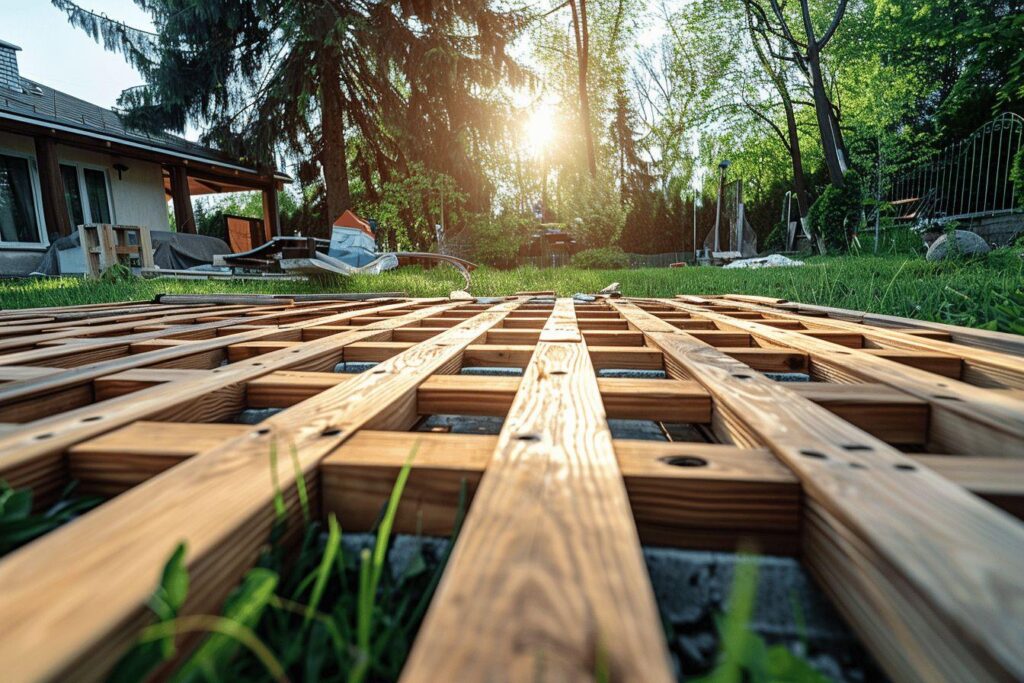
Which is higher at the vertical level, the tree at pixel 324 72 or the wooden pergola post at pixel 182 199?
the tree at pixel 324 72

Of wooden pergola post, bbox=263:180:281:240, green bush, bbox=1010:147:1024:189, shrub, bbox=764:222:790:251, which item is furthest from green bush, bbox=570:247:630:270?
green bush, bbox=1010:147:1024:189

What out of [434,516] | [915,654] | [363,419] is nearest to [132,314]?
[363,419]

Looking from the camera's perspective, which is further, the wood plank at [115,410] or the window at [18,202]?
the window at [18,202]

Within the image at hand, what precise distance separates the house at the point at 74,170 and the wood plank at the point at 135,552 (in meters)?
11.3

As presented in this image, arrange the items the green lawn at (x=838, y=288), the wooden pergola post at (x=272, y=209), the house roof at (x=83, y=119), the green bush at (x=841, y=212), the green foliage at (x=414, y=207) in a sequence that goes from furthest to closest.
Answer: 1. the wooden pergola post at (x=272, y=209)
2. the green foliage at (x=414, y=207)
3. the green bush at (x=841, y=212)
4. the house roof at (x=83, y=119)
5. the green lawn at (x=838, y=288)

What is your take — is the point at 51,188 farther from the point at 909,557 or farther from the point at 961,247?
the point at 961,247

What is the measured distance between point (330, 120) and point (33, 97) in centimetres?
655

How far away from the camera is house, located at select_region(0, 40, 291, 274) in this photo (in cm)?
859

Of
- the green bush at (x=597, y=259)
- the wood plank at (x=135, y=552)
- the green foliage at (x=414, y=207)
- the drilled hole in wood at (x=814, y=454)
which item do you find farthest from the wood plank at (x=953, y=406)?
the green bush at (x=597, y=259)

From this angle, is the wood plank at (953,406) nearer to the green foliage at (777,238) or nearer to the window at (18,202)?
the window at (18,202)

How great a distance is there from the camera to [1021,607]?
34 centimetres

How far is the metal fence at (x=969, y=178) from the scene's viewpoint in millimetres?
7852

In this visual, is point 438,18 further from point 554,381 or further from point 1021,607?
point 1021,607

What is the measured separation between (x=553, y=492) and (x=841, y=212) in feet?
40.2
